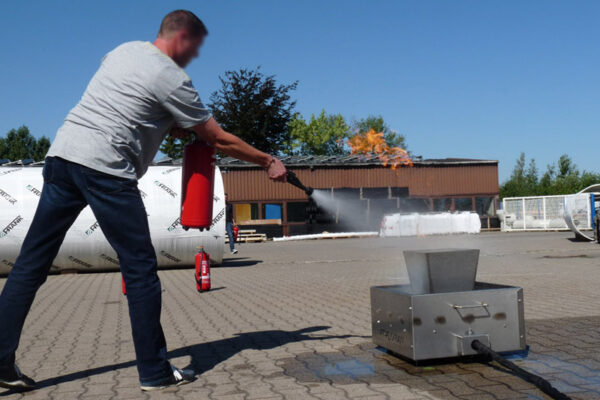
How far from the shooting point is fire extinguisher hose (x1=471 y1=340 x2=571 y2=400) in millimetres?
3526

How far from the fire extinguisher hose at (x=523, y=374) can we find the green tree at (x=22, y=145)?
96.0 metres

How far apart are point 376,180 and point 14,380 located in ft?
128

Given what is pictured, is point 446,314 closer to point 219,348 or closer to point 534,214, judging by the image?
point 219,348

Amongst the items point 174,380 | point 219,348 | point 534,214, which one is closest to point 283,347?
point 219,348

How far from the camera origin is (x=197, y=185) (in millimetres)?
4559

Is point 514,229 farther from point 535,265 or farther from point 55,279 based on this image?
point 55,279

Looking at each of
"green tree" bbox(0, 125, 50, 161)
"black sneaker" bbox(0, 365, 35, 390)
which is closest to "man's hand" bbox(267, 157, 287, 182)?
"black sneaker" bbox(0, 365, 35, 390)

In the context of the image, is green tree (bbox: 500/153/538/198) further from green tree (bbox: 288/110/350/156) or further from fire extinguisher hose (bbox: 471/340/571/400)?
fire extinguisher hose (bbox: 471/340/571/400)

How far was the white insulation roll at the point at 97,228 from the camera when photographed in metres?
15.0

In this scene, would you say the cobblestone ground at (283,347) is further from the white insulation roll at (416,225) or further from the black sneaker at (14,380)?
the white insulation roll at (416,225)

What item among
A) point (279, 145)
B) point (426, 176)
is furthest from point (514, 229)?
point (279, 145)

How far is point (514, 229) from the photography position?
40.2 meters

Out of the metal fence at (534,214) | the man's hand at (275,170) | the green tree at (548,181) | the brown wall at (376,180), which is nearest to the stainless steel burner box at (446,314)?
the man's hand at (275,170)

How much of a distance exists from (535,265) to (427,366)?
10710 millimetres
